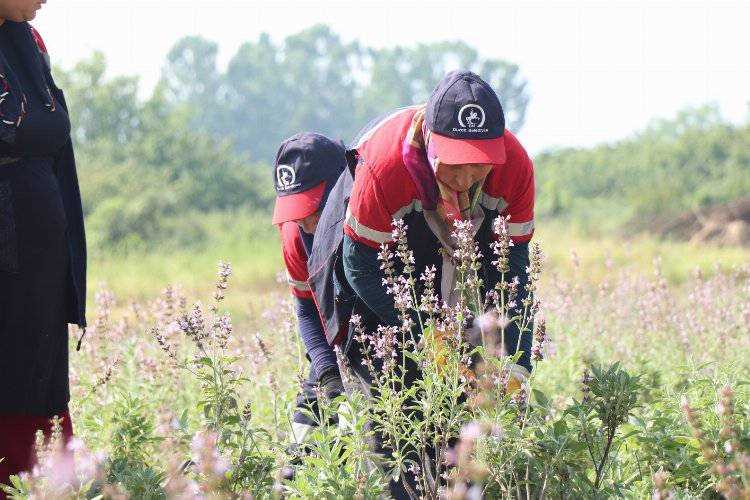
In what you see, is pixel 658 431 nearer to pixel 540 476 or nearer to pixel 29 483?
pixel 540 476

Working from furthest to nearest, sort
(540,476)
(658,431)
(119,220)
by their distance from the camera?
(119,220), (658,431), (540,476)

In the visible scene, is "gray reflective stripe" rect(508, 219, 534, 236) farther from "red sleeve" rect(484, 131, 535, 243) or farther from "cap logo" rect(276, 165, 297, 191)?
"cap logo" rect(276, 165, 297, 191)

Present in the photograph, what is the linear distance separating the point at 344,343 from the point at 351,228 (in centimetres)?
55

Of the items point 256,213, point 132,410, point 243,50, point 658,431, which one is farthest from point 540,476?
point 243,50

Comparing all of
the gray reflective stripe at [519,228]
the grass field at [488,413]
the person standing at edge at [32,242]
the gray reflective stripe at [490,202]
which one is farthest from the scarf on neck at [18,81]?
the gray reflective stripe at [519,228]

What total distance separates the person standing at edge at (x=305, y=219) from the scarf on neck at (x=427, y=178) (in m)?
0.84

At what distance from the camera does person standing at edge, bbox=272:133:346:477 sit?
13.9 ft

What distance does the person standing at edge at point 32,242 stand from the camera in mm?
3410

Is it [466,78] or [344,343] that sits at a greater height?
[466,78]

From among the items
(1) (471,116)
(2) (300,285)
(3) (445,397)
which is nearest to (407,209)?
(1) (471,116)

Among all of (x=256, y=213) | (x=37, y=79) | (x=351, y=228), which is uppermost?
(x=37, y=79)

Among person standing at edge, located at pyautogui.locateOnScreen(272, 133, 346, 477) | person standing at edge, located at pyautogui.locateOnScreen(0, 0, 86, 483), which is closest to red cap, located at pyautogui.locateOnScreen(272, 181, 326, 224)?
person standing at edge, located at pyautogui.locateOnScreen(272, 133, 346, 477)

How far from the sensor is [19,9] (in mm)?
3355

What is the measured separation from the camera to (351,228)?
11.5 feet
